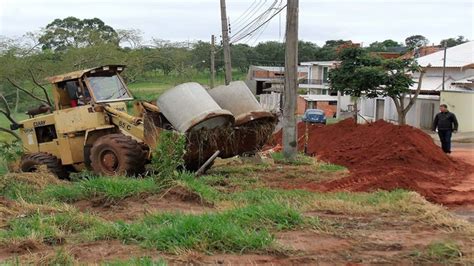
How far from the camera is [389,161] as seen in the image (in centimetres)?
1512

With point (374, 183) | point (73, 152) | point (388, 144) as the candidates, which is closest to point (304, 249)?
point (374, 183)

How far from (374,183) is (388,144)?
5.39 meters

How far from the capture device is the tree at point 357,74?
2848 cm

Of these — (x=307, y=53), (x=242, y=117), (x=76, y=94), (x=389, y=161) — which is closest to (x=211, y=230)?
(x=242, y=117)

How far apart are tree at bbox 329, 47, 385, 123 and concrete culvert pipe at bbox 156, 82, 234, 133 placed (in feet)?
55.4

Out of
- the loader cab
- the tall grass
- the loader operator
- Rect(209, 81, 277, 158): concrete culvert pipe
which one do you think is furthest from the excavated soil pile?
the loader operator

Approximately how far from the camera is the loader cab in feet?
44.5

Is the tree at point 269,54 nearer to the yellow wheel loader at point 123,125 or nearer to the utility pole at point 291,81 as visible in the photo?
the utility pole at point 291,81

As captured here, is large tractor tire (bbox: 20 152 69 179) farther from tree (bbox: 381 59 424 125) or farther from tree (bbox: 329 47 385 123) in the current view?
tree (bbox: 381 59 424 125)

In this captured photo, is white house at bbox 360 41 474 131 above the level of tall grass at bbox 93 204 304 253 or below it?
below

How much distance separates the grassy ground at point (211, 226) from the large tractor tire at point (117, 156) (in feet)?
6.31

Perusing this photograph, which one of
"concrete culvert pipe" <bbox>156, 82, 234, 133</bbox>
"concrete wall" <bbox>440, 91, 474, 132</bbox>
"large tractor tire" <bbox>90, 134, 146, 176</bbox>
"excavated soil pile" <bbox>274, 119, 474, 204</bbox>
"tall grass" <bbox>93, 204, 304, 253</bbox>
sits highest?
"concrete culvert pipe" <bbox>156, 82, 234, 133</bbox>

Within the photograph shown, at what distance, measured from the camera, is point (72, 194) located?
9719 mm

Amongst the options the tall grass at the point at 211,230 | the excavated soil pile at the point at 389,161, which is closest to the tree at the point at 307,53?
the excavated soil pile at the point at 389,161
